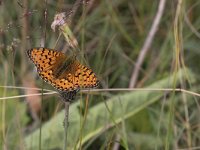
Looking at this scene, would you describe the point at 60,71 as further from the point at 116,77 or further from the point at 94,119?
the point at 116,77

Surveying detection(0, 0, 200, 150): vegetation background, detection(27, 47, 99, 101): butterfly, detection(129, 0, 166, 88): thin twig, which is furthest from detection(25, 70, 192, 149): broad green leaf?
detection(27, 47, 99, 101): butterfly

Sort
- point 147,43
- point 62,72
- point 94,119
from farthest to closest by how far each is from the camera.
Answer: point 147,43 → point 94,119 → point 62,72

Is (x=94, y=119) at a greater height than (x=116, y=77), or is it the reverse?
(x=116, y=77)

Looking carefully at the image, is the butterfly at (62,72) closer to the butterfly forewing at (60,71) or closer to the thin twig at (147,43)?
the butterfly forewing at (60,71)

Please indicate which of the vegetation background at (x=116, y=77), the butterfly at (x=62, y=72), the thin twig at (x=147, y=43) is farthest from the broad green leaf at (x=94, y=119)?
the butterfly at (x=62, y=72)

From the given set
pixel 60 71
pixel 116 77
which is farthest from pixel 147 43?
pixel 60 71

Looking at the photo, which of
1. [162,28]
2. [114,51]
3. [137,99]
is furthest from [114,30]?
[137,99]
